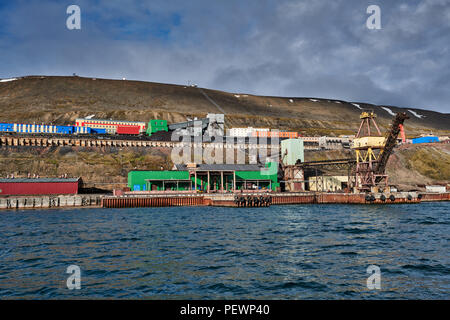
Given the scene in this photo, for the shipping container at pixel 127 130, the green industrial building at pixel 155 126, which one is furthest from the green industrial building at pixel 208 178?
the shipping container at pixel 127 130

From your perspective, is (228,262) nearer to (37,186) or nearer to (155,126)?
(37,186)

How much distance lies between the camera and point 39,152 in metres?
81.9

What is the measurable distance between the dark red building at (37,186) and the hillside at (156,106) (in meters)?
69.9

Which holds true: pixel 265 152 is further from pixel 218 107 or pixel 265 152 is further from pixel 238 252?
pixel 238 252

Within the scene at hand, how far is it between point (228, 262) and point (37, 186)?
5480 cm

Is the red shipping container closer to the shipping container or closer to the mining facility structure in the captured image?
the shipping container

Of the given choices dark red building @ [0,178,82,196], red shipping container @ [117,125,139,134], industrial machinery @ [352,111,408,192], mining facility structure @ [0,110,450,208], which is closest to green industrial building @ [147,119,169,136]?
red shipping container @ [117,125,139,134]

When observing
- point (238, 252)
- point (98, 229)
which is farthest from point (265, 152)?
point (238, 252)

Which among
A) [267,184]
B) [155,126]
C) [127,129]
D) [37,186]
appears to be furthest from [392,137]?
[127,129]

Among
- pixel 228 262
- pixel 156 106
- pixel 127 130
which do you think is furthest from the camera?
pixel 156 106

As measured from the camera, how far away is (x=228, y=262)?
1658 cm

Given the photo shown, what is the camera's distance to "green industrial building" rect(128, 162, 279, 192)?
211ft

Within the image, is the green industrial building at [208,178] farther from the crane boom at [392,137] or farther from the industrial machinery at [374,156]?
the crane boom at [392,137]
